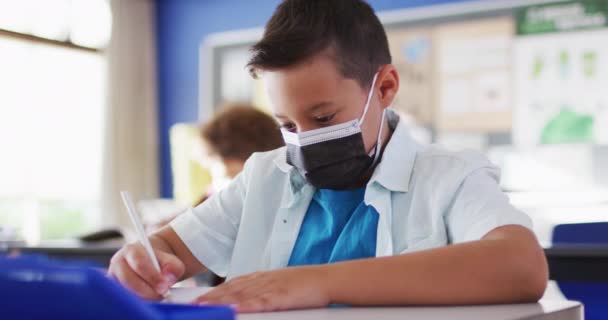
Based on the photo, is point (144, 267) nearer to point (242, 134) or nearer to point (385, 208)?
point (385, 208)

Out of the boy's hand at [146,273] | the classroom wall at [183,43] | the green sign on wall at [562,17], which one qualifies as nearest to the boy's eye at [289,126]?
the boy's hand at [146,273]

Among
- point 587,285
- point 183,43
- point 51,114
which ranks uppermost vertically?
point 183,43

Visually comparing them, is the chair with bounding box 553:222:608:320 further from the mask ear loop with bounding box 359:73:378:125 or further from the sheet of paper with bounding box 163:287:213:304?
the sheet of paper with bounding box 163:287:213:304

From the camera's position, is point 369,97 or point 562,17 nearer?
point 369,97

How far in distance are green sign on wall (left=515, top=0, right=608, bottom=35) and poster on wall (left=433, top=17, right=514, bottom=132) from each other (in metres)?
0.10

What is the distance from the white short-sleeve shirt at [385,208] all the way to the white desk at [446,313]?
163 mm

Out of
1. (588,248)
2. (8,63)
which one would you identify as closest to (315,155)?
(588,248)

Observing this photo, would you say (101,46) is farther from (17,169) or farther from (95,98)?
(17,169)

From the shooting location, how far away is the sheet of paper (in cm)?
94

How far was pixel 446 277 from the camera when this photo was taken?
0.87 meters

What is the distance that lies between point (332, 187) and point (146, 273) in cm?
37

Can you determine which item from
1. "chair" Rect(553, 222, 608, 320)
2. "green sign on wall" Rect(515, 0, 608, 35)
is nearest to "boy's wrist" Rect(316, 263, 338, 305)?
"chair" Rect(553, 222, 608, 320)

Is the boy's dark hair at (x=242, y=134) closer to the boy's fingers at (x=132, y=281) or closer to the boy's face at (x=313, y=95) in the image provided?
the boy's face at (x=313, y=95)

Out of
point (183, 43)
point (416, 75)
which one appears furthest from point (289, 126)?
point (183, 43)
